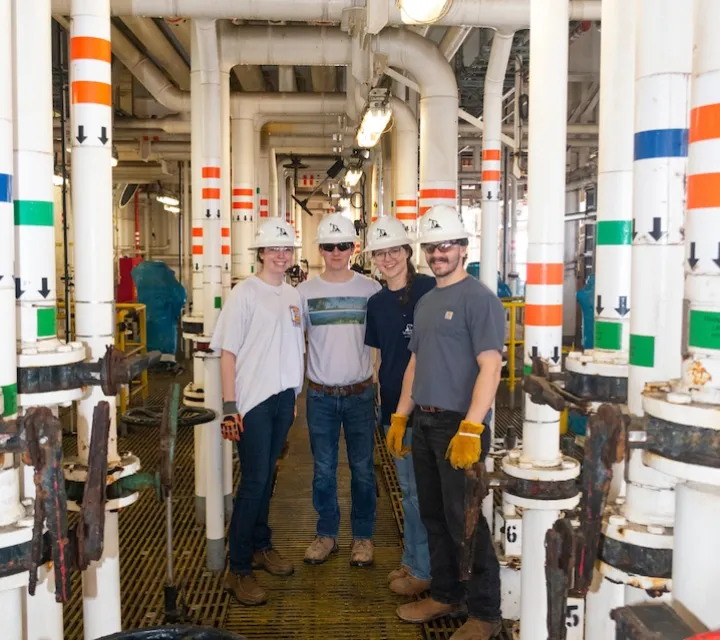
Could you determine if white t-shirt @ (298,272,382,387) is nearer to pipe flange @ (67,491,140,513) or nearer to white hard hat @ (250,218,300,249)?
white hard hat @ (250,218,300,249)

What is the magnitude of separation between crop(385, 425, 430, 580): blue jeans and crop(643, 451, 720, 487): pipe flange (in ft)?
6.60

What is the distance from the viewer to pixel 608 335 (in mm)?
2557

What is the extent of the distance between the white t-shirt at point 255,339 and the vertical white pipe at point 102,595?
104cm

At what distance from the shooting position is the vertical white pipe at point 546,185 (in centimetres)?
257

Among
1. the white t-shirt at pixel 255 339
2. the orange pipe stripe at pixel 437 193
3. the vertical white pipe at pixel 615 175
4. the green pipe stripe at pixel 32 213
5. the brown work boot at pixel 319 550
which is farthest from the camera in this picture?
the orange pipe stripe at pixel 437 193

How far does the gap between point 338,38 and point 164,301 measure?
5308 mm

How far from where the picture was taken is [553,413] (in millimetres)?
2600

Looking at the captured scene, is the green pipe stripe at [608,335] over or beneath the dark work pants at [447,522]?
over

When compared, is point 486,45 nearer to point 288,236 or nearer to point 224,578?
point 288,236

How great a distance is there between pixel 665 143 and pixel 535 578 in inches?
59.1

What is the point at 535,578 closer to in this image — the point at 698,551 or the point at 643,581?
the point at 643,581

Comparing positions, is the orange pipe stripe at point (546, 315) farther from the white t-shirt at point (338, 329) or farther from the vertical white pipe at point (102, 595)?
the vertical white pipe at point (102, 595)

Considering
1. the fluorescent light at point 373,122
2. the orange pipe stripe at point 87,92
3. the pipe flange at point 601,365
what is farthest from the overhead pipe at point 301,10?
the pipe flange at point 601,365

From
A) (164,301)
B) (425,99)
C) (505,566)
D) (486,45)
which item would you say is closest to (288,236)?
(505,566)
